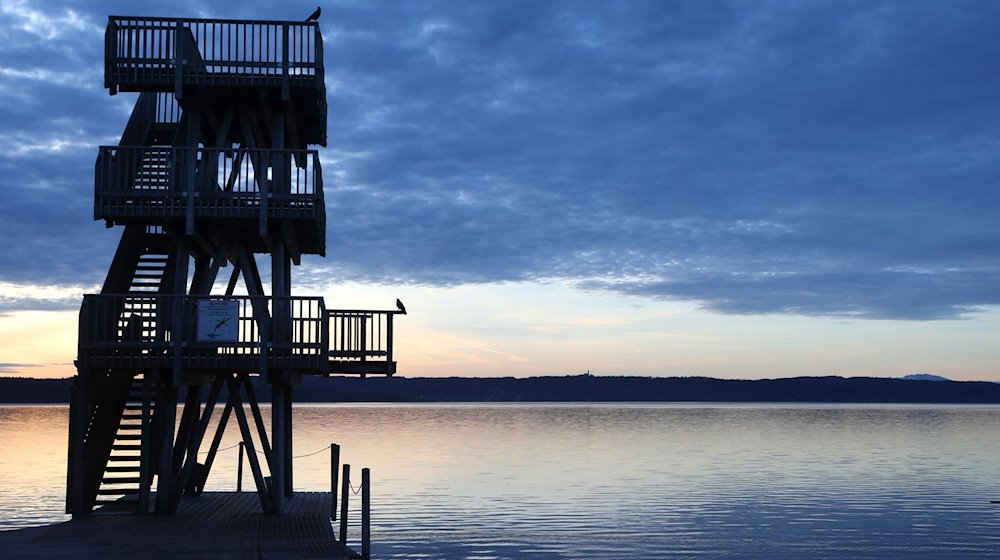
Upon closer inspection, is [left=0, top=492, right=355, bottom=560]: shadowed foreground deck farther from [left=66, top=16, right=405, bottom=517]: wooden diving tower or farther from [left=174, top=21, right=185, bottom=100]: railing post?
[left=174, top=21, right=185, bottom=100]: railing post

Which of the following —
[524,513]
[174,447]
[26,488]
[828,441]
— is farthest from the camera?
[828,441]

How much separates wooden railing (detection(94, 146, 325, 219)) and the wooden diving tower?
1.3 inches

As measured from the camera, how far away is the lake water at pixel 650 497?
34469 millimetres

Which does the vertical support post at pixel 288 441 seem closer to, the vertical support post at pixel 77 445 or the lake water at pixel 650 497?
the lake water at pixel 650 497

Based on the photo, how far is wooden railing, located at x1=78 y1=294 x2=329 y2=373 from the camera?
81.5 ft

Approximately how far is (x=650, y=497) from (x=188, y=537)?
98.6 ft

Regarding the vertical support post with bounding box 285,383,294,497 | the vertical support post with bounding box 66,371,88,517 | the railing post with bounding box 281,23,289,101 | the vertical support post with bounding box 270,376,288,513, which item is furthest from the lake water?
the railing post with bounding box 281,23,289,101

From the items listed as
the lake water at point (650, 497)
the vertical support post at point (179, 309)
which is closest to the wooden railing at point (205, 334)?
the vertical support post at point (179, 309)

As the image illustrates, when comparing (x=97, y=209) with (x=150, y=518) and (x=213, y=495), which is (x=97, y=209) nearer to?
(x=150, y=518)

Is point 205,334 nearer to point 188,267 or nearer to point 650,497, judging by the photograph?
point 188,267

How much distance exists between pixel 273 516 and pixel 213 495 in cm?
691

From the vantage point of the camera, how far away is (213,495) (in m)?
32.5

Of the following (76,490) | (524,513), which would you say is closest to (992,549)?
(524,513)

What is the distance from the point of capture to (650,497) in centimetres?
4912
